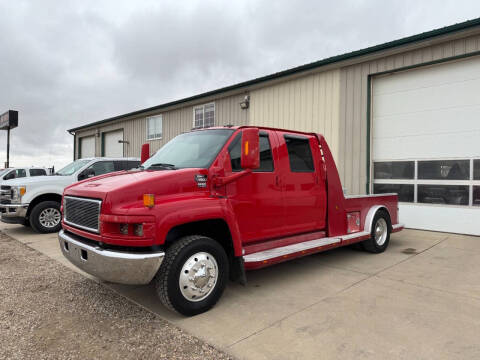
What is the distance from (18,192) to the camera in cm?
797

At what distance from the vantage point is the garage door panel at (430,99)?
313 inches

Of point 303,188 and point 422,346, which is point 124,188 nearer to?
point 303,188

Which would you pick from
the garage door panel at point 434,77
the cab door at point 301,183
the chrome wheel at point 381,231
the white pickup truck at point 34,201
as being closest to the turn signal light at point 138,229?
the cab door at point 301,183

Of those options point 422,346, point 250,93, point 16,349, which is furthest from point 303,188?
point 250,93

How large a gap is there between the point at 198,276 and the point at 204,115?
11.9 meters

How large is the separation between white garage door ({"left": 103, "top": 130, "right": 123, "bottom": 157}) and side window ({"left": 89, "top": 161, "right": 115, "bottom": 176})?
1013 cm

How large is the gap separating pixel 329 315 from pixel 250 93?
10.2 metres

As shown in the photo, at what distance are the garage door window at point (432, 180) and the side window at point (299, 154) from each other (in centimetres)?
497

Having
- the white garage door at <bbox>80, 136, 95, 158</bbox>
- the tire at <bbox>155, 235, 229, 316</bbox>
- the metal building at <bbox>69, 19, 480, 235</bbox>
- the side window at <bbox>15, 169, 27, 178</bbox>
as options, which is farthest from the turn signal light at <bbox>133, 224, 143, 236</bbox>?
the white garage door at <bbox>80, 136, 95, 158</bbox>

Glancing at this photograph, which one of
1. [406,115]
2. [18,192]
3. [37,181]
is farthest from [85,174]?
[406,115]

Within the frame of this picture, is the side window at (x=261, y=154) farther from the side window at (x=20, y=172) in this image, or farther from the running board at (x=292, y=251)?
the side window at (x=20, y=172)

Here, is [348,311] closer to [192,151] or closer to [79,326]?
[192,151]

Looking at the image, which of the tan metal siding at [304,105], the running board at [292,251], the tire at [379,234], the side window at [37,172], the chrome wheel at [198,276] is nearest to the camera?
the chrome wheel at [198,276]

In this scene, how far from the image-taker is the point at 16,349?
293cm
